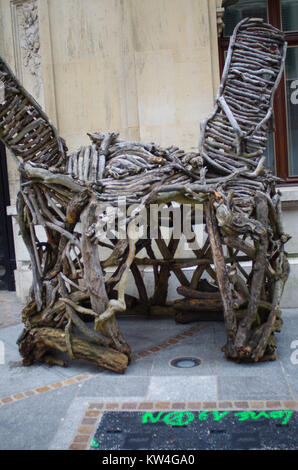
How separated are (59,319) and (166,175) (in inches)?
60.9

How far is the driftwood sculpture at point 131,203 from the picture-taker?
4.26 m

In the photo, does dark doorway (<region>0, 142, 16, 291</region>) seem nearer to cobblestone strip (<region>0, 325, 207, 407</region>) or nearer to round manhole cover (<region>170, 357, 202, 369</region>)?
cobblestone strip (<region>0, 325, 207, 407</region>)

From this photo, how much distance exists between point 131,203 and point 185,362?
1453 mm

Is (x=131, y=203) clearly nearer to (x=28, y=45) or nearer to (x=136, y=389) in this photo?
(x=136, y=389)

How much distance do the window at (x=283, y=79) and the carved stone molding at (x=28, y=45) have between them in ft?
7.80

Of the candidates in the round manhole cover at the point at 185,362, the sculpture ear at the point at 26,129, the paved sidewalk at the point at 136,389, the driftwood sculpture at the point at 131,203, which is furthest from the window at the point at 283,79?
the round manhole cover at the point at 185,362

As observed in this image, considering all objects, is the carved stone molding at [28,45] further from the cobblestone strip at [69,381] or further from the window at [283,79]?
the cobblestone strip at [69,381]

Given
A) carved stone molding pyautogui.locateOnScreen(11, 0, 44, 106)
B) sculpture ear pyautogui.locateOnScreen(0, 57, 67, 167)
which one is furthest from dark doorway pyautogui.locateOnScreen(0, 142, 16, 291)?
sculpture ear pyautogui.locateOnScreen(0, 57, 67, 167)

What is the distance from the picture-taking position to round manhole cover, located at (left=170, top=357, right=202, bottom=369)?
175 inches

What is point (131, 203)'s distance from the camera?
4219 millimetres

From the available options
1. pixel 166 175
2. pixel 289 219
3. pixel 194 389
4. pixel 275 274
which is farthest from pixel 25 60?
pixel 194 389

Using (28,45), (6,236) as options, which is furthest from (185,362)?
(28,45)

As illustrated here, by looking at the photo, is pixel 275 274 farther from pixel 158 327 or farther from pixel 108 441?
pixel 108 441

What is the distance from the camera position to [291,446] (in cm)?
309
